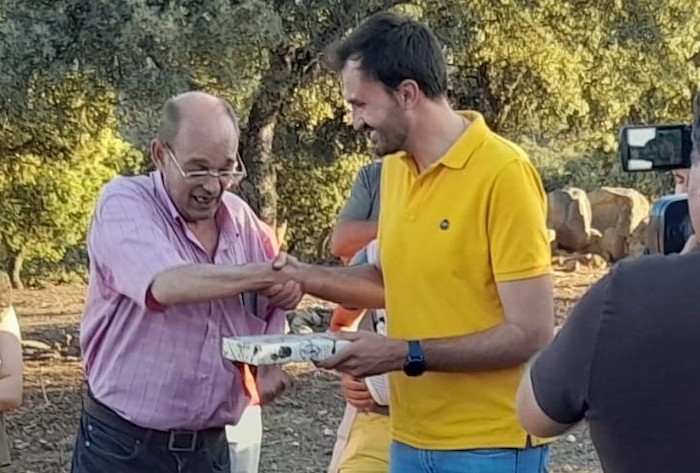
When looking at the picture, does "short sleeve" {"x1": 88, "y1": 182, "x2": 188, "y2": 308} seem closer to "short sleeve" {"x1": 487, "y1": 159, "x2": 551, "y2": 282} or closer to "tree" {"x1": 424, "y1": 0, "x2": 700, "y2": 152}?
"short sleeve" {"x1": 487, "y1": 159, "x2": 551, "y2": 282}

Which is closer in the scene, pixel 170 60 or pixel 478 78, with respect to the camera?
pixel 170 60

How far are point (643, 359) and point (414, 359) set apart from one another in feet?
3.84

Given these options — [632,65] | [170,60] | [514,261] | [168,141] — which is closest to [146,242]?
[168,141]

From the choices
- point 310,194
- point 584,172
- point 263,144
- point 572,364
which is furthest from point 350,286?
point 584,172

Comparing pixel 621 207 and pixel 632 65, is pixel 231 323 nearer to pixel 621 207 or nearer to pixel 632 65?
pixel 632 65

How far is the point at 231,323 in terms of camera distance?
3.37 meters

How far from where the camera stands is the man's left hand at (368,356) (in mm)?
3057

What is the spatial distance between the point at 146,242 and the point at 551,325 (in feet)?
3.38

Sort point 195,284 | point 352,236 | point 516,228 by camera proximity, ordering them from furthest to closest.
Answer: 1. point 352,236
2. point 195,284
3. point 516,228

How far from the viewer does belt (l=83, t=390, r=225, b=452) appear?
3320 millimetres

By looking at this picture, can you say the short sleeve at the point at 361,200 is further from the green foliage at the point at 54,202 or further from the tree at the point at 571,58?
the green foliage at the point at 54,202

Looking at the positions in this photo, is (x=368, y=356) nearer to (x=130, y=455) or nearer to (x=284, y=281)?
(x=284, y=281)

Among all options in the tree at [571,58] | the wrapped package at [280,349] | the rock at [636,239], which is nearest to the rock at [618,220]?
the rock at [636,239]

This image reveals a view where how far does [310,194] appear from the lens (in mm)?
16531
